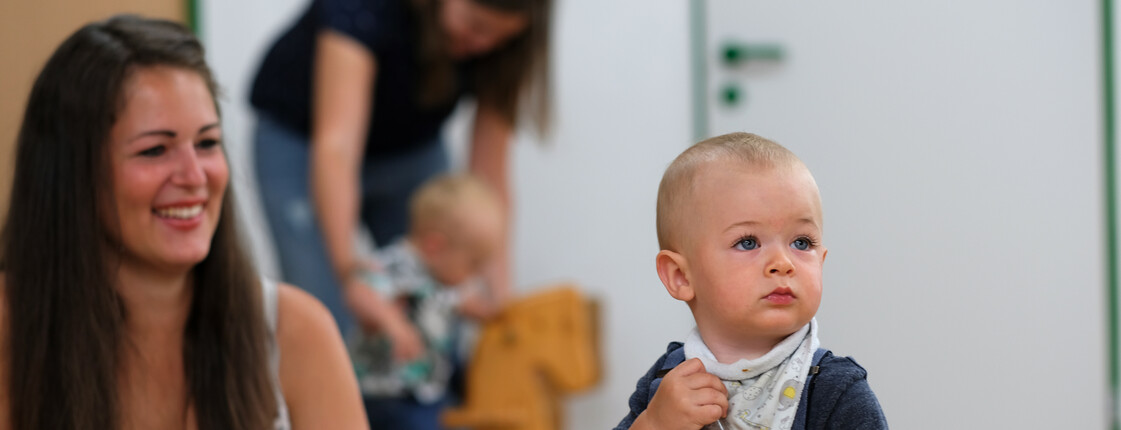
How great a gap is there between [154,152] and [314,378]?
33 cm

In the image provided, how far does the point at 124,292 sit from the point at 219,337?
12 centimetres

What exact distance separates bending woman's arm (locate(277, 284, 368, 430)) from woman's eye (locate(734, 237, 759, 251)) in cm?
75

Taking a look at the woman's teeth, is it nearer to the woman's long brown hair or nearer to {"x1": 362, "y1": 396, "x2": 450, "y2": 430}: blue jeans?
the woman's long brown hair

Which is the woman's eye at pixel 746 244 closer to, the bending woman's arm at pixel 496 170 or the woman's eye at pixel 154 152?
the woman's eye at pixel 154 152

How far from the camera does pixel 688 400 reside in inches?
29.9

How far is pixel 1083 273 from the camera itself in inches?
62.8

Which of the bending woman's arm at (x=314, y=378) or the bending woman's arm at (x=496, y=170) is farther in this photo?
the bending woman's arm at (x=496, y=170)

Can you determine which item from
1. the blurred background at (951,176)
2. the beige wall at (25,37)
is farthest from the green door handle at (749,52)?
the beige wall at (25,37)

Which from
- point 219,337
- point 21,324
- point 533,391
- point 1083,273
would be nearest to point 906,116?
point 1083,273

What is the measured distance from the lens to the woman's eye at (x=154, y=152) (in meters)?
1.26

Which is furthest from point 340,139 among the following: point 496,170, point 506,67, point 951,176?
point 951,176

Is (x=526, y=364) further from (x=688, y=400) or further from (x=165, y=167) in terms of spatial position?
(x=688, y=400)

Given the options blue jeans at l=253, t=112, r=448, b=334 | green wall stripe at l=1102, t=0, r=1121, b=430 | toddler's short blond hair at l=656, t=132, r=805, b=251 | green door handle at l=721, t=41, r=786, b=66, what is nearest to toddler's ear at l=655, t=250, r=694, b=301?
toddler's short blond hair at l=656, t=132, r=805, b=251

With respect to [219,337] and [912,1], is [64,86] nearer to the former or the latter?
[219,337]
